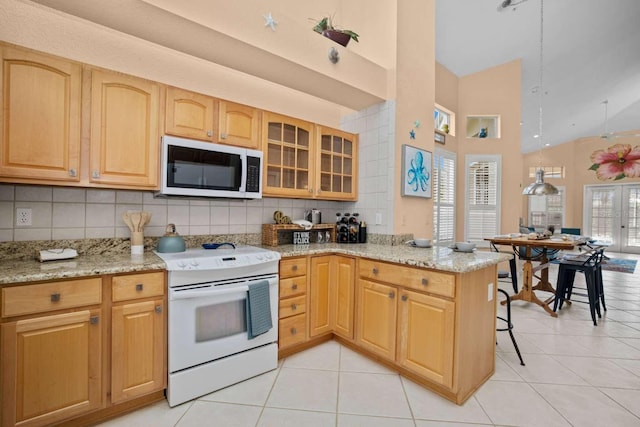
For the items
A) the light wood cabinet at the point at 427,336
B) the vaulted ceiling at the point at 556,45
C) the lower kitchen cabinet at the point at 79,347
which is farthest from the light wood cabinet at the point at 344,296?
the vaulted ceiling at the point at 556,45

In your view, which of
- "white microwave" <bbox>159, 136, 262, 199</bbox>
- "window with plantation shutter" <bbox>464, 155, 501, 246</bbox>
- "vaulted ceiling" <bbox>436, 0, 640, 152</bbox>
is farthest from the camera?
"window with plantation shutter" <bbox>464, 155, 501, 246</bbox>

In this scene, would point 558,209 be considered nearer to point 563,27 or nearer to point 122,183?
point 563,27

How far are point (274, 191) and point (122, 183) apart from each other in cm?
117

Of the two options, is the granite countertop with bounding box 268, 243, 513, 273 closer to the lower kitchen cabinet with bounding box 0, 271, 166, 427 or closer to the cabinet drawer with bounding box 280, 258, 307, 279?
the cabinet drawer with bounding box 280, 258, 307, 279

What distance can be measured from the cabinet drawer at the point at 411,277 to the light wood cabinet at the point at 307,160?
970mm

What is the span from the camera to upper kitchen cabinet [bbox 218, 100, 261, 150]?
2.38 metres

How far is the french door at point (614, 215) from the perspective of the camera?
903 centimetres

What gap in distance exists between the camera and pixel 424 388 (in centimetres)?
204

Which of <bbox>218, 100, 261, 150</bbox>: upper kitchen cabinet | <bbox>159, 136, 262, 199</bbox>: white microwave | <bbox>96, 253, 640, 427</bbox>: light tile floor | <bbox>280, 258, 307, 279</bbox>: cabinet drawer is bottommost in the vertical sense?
<bbox>96, 253, 640, 427</bbox>: light tile floor

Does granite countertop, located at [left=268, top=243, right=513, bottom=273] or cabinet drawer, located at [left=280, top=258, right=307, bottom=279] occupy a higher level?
granite countertop, located at [left=268, top=243, right=513, bottom=273]

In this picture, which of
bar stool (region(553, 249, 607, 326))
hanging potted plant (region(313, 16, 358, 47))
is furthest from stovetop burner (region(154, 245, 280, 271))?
bar stool (region(553, 249, 607, 326))

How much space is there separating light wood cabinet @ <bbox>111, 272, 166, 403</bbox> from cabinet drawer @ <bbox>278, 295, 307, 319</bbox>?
0.88 metres

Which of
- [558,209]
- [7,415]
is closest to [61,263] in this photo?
[7,415]

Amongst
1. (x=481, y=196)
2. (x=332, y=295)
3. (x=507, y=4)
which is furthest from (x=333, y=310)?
(x=507, y=4)
